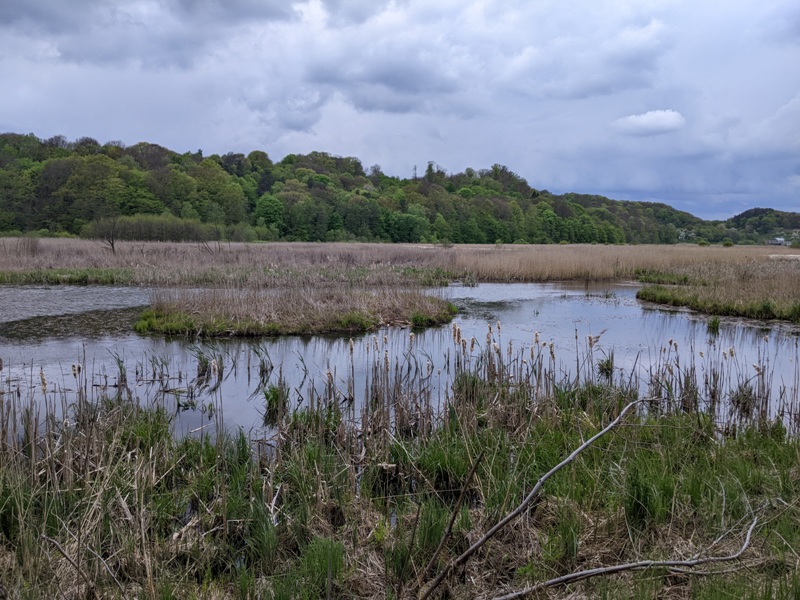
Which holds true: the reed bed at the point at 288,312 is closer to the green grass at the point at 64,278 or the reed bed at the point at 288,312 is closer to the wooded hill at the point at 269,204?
the green grass at the point at 64,278

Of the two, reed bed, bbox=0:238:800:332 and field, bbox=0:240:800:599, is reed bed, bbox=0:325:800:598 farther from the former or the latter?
reed bed, bbox=0:238:800:332

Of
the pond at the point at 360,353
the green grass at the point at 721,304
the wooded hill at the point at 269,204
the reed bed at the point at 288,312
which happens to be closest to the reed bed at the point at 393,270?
the green grass at the point at 721,304

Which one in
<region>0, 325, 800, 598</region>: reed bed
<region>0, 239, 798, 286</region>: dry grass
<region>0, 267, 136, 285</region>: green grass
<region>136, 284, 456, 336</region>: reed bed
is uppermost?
<region>0, 239, 798, 286</region>: dry grass

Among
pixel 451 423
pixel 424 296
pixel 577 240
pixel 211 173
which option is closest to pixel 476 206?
pixel 577 240

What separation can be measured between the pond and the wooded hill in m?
26.8

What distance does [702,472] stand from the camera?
465 centimetres

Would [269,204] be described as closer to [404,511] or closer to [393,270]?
[393,270]

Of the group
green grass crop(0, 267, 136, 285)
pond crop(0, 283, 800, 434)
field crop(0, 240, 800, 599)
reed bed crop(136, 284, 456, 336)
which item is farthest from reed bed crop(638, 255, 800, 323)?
green grass crop(0, 267, 136, 285)

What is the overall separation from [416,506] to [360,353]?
722 cm

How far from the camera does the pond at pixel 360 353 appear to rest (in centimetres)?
750

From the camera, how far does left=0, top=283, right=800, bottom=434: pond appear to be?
7500mm

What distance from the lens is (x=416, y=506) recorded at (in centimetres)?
449

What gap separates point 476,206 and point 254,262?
74117 millimetres

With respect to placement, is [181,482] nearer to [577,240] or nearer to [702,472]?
[702,472]
